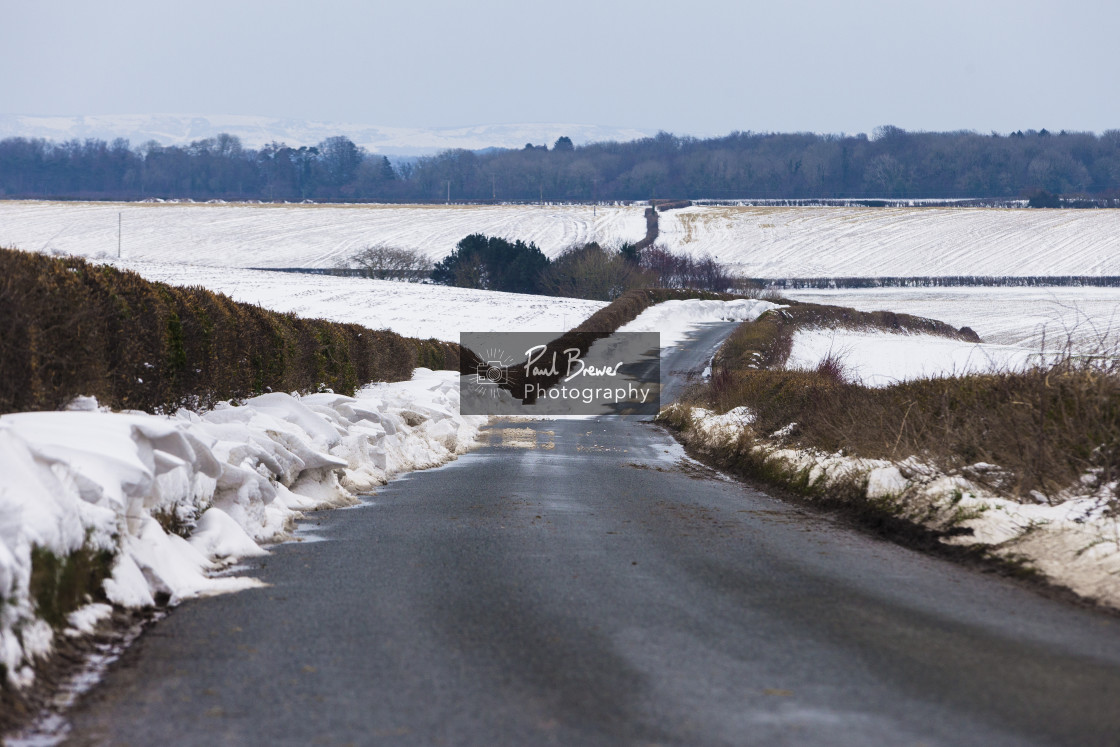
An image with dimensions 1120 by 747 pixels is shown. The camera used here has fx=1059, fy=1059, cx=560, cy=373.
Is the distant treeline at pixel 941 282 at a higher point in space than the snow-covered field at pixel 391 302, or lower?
higher

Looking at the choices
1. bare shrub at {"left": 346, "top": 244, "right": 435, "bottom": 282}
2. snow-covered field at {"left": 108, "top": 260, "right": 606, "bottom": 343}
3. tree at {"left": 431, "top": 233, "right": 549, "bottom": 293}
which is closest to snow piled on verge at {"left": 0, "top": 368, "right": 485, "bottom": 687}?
snow-covered field at {"left": 108, "top": 260, "right": 606, "bottom": 343}

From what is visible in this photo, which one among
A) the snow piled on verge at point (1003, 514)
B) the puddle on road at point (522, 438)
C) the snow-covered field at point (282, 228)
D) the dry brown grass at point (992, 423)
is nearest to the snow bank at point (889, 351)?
the puddle on road at point (522, 438)

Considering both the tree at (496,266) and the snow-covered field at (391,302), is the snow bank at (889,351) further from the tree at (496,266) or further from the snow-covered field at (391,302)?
the tree at (496,266)

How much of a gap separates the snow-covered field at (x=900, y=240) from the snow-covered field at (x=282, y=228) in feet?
34.6

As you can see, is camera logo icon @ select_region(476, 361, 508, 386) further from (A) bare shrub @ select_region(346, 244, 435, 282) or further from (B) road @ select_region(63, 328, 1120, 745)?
(A) bare shrub @ select_region(346, 244, 435, 282)

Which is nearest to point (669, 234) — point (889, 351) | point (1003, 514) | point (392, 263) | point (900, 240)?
point (900, 240)

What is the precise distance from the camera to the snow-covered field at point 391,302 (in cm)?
6194

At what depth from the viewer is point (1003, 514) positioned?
9484 millimetres

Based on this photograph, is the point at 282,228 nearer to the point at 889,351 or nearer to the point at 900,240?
the point at 900,240

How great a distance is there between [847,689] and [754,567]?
3288 mm

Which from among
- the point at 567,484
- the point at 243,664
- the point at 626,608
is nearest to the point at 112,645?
the point at 243,664

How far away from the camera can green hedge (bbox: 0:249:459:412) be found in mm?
8164

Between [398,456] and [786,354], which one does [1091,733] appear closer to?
[398,456]

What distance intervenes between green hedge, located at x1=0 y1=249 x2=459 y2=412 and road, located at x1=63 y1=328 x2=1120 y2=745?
95.2 inches
